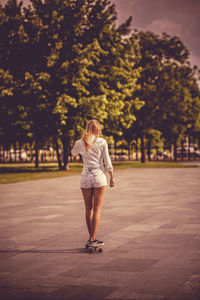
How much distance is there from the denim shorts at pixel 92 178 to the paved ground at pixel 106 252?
0.89 metres

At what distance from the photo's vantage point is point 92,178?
6.47 meters

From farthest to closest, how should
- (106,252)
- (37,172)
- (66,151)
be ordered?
(66,151) → (37,172) → (106,252)

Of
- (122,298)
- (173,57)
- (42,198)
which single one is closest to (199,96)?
(173,57)

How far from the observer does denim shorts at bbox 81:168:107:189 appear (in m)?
6.47

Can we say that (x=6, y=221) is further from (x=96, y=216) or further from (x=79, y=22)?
(x=79, y=22)

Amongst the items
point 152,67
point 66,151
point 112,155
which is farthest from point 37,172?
point 112,155

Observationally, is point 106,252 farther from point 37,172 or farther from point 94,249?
point 37,172

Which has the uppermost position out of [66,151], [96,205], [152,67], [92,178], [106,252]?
[152,67]

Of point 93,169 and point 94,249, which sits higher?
point 93,169

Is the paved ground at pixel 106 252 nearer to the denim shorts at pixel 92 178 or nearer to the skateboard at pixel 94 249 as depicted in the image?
the skateboard at pixel 94 249

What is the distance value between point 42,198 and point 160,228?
551cm

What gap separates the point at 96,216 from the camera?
21.6 ft

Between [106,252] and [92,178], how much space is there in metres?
1.01

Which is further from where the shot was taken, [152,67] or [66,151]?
[152,67]
